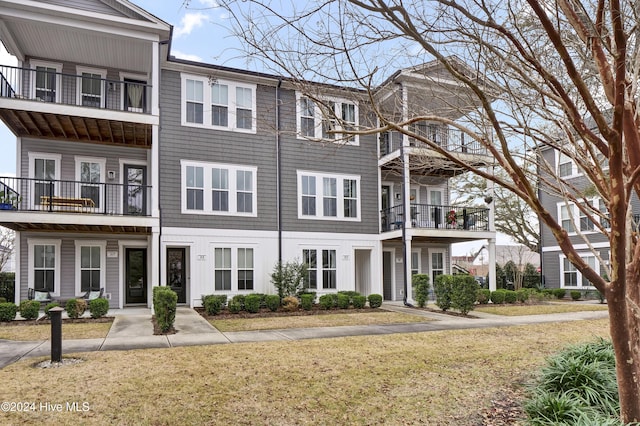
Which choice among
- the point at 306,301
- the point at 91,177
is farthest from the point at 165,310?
the point at 91,177

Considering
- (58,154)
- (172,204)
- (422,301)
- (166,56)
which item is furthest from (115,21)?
(422,301)

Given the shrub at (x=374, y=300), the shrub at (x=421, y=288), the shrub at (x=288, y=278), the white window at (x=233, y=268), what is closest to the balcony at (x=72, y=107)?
the white window at (x=233, y=268)

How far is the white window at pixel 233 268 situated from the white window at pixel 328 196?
262cm

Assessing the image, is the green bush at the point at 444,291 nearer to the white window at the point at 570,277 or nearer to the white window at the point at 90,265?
the white window at the point at 90,265

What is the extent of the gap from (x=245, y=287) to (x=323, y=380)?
10.8m

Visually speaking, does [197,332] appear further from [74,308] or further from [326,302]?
[326,302]

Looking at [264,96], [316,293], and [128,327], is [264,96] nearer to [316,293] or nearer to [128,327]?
[316,293]

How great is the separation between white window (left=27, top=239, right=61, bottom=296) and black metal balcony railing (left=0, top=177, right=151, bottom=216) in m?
1.26

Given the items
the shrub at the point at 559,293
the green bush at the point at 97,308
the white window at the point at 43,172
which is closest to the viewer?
the green bush at the point at 97,308

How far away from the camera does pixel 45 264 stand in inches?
591

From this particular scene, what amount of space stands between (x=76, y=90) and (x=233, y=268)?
789cm

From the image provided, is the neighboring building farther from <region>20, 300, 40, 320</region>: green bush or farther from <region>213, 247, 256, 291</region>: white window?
<region>20, 300, 40, 320</region>: green bush

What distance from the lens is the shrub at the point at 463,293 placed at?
1428cm

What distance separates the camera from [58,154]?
15281mm
